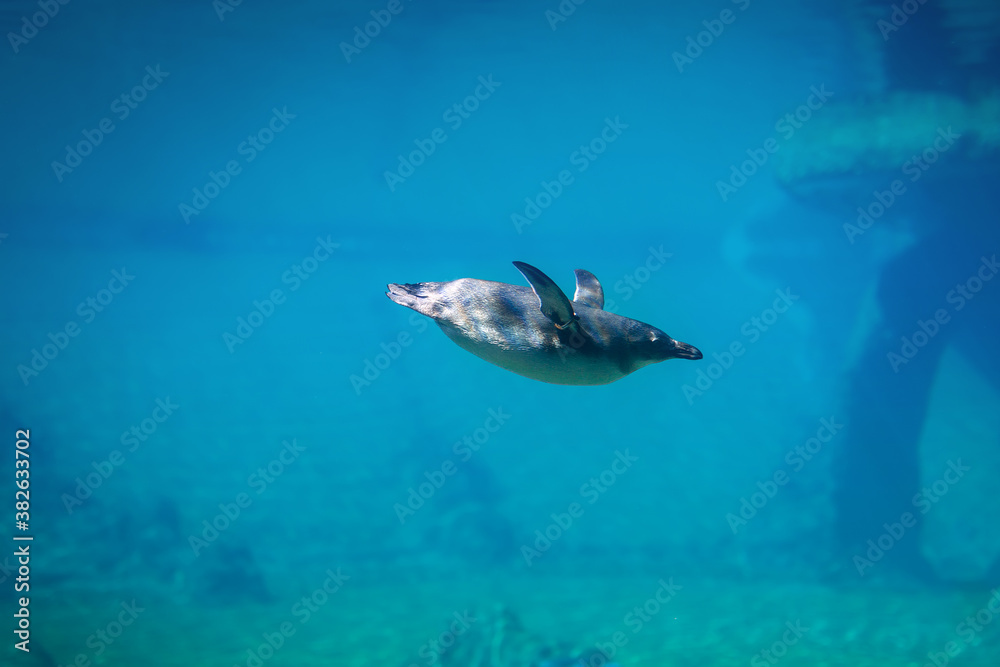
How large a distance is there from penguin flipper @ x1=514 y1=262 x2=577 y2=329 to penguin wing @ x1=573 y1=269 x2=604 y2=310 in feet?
2.64

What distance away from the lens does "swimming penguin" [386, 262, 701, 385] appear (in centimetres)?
314

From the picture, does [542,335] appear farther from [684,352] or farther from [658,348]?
[684,352]

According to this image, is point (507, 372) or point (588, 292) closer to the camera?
point (588, 292)

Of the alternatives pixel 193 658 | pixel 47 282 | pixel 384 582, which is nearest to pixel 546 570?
pixel 384 582

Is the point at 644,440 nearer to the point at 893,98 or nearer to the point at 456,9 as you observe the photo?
the point at 893,98

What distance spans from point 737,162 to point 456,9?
41.3 feet

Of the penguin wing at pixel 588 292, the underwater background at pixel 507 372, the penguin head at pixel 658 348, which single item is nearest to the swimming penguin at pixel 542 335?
the penguin head at pixel 658 348

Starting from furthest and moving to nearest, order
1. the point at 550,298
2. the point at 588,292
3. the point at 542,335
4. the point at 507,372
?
the point at 507,372 → the point at 588,292 → the point at 542,335 → the point at 550,298

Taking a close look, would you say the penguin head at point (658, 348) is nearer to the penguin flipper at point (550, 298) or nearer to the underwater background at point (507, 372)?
the penguin flipper at point (550, 298)


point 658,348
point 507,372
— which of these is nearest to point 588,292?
point 658,348

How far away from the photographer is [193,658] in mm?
9398

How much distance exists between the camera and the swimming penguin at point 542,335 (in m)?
3.14

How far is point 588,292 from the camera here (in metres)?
3.96

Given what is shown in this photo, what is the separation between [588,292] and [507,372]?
1599 cm
